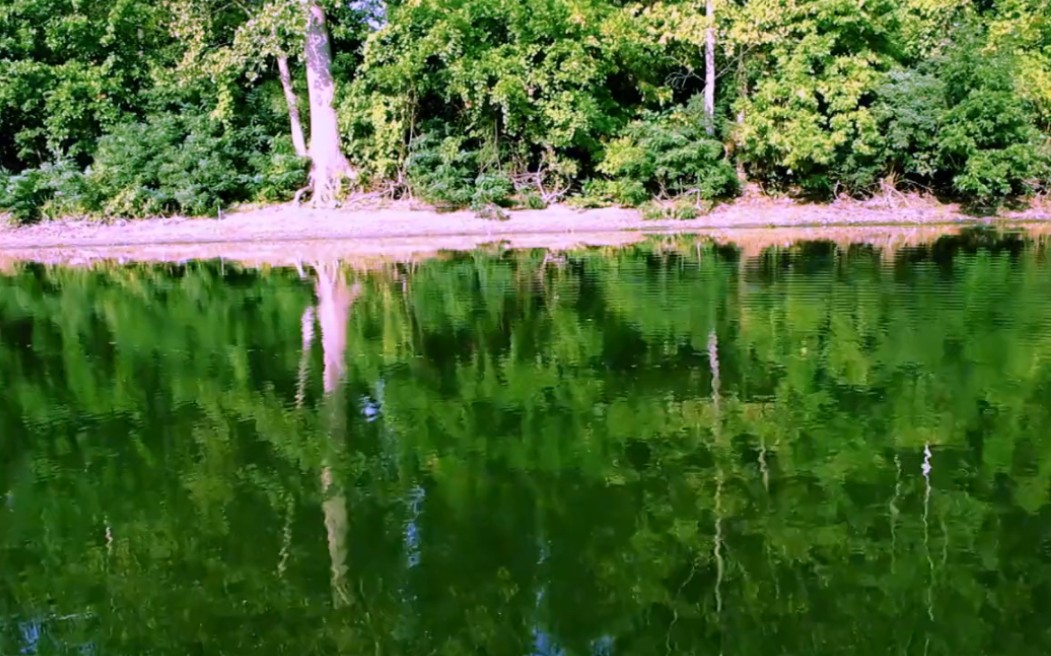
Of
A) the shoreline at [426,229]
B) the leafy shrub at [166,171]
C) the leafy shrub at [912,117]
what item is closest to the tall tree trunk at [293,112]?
the leafy shrub at [166,171]

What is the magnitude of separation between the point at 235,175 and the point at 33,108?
22.4 feet

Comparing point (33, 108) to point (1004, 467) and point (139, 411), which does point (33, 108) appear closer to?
point (139, 411)

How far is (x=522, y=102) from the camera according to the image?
25891mm

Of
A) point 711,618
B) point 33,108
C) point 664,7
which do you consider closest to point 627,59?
point 664,7

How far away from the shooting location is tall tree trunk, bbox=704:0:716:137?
86.3 ft

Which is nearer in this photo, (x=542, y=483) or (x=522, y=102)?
(x=542, y=483)

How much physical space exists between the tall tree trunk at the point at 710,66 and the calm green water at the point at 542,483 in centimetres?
1472

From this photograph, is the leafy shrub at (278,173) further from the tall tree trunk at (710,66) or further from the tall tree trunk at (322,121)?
the tall tree trunk at (710,66)

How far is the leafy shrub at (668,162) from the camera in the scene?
25.7m

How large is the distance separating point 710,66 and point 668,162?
332 cm

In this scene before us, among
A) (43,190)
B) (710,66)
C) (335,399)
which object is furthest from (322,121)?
(335,399)

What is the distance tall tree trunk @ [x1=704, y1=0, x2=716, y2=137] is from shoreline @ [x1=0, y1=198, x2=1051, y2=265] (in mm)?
2349

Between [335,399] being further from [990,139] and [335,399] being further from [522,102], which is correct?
[990,139]

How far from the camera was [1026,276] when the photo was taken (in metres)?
14.5
